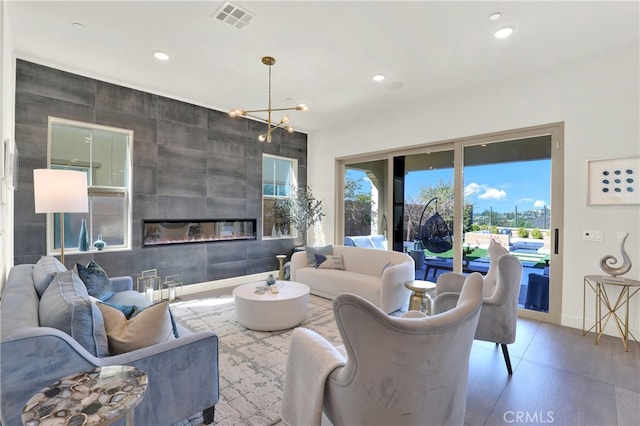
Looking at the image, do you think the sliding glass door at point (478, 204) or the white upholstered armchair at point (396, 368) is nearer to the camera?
the white upholstered armchair at point (396, 368)

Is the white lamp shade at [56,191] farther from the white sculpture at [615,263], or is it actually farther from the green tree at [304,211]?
the white sculpture at [615,263]

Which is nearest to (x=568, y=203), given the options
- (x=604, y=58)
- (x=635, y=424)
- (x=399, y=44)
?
(x=604, y=58)

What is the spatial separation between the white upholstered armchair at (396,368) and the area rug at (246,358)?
771mm

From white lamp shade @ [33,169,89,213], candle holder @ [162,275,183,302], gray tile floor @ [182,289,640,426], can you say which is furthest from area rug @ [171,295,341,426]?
white lamp shade @ [33,169,89,213]

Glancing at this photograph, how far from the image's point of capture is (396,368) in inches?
48.4

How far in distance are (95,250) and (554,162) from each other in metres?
6.03

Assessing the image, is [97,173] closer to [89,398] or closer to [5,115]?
[5,115]

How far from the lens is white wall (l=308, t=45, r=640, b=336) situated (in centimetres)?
318

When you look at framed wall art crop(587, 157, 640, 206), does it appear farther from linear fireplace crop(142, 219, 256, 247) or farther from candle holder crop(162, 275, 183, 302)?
candle holder crop(162, 275, 183, 302)

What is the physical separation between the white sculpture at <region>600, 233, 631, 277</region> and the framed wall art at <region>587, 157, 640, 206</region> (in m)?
0.41

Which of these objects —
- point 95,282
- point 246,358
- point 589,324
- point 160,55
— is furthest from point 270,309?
point 589,324

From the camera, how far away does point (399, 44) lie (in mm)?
3170

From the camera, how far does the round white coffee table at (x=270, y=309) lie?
10.4 ft

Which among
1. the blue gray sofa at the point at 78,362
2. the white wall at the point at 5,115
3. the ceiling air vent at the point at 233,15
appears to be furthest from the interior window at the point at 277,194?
the blue gray sofa at the point at 78,362
